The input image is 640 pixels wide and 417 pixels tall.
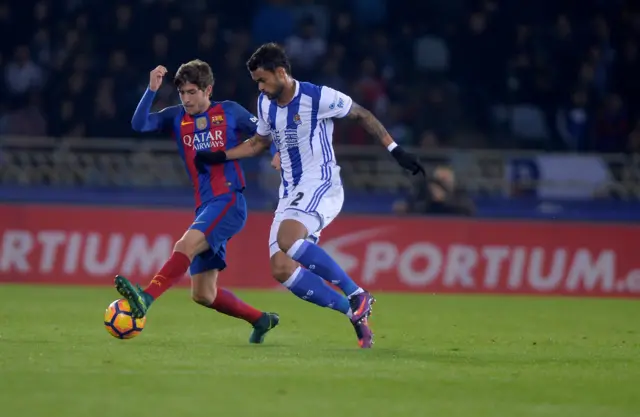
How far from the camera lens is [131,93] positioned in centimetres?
1728

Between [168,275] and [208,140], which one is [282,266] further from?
[208,140]

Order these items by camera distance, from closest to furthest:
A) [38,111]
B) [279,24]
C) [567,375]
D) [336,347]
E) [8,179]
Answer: [567,375] → [336,347] → [8,179] → [38,111] → [279,24]

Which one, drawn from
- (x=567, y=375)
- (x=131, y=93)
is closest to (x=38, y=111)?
(x=131, y=93)

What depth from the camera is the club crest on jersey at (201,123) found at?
9203 millimetres

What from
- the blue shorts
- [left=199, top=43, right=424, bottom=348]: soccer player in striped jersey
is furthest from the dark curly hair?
the blue shorts

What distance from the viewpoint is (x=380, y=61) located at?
18.2 m

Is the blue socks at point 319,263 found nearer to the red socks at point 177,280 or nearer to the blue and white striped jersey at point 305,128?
the blue and white striped jersey at point 305,128

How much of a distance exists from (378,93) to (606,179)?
347 cm

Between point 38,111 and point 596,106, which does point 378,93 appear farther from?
point 38,111

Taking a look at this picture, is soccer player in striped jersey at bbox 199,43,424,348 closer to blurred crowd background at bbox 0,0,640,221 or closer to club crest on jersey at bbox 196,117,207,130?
club crest on jersey at bbox 196,117,207,130

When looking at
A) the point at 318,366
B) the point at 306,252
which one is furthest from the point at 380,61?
the point at 318,366

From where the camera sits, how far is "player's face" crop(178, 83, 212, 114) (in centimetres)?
905

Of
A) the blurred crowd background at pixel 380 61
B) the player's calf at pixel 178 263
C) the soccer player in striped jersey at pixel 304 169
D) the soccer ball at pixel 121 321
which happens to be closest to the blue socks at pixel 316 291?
the soccer player in striped jersey at pixel 304 169

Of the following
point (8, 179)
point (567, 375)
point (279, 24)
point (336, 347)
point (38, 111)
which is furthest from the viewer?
point (279, 24)
